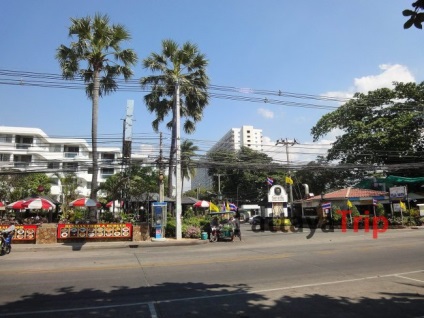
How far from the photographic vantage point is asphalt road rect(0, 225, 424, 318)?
6500 millimetres

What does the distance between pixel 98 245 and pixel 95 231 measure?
1828 millimetres

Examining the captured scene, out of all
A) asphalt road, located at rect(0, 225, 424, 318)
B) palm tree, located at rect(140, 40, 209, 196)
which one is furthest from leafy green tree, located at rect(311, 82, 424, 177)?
asphalt road, located at rect(0, 225, 424, 318)

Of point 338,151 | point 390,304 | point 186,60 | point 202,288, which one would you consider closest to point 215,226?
point 186,60

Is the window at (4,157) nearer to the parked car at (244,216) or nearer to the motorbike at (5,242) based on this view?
the parked car at (244,216)

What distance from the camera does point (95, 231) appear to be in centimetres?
2127

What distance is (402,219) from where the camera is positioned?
30.8m

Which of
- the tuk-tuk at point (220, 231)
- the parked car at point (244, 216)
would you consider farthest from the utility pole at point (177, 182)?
the parked car at point (244, 216)

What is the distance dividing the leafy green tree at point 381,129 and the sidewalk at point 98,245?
80.0 feet

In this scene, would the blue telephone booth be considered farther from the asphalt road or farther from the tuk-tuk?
the asphalt road

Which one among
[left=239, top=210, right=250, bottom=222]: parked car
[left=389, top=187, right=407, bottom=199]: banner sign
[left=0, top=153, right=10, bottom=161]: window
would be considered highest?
[left=0, top=153, right=10, bottom=161]: window

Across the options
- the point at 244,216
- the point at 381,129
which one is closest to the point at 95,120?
the point at 381,129

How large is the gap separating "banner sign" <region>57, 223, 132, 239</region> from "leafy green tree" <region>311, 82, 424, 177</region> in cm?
2630

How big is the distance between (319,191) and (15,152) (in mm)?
45078

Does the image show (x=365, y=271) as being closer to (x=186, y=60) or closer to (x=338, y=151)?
(x=186, y=60)
